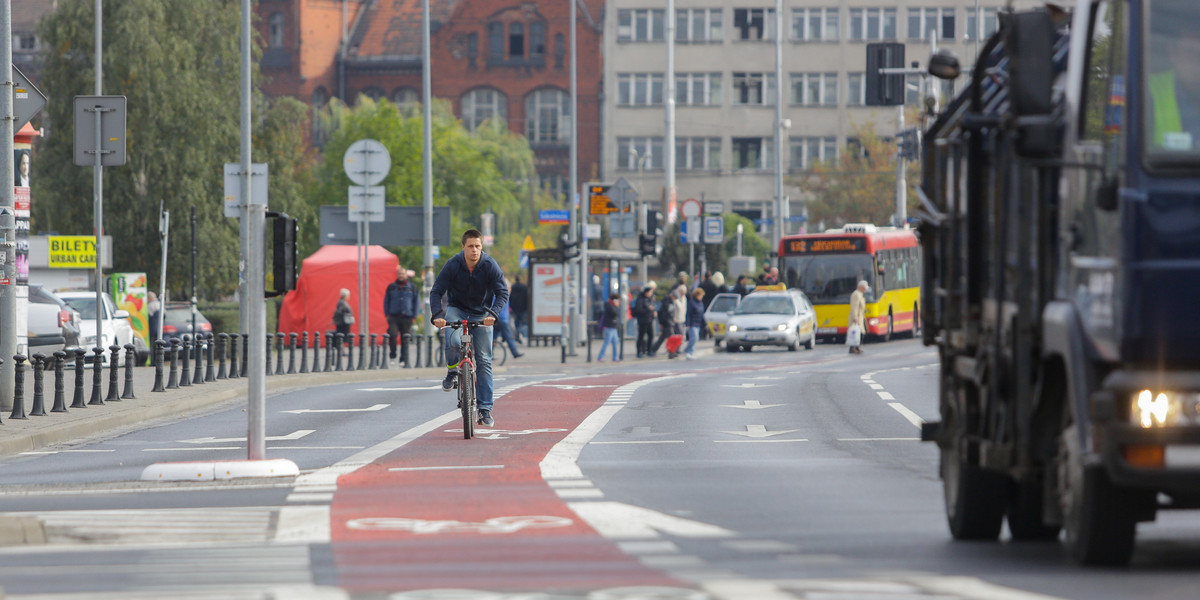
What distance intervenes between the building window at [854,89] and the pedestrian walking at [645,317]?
6203cm

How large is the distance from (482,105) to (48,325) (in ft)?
250

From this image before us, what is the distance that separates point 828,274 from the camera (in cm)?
5331

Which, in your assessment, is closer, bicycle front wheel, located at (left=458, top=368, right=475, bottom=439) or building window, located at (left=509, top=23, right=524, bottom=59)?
bicycle front wheel, located at (left=458, top=368, right=475, bottom=439)

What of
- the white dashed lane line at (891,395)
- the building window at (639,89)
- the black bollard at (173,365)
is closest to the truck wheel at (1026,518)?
the white dashed lane line at (891,395)

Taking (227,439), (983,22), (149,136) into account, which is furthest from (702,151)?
(227,439)

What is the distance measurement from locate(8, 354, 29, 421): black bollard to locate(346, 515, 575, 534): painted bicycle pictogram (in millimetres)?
10743

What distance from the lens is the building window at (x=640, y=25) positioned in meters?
104

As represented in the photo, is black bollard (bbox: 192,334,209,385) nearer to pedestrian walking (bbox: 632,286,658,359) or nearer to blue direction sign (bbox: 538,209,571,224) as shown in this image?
pedestrian walking (bbox: 632,286,658,359)

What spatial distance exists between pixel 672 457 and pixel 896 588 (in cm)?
787

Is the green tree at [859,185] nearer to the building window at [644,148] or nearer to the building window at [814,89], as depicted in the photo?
the building window at [814,89]

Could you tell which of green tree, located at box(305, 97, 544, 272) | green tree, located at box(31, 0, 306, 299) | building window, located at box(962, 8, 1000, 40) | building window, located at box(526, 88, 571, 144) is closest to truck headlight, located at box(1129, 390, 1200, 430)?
green tree, located at box(31, 0, 306, 299)

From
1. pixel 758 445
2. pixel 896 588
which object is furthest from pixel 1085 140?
pixel 758 445

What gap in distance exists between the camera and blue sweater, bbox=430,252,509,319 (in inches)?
680

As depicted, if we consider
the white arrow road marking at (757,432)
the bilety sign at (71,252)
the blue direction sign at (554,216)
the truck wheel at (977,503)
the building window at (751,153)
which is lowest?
the white arrow road marking at (757,432)
